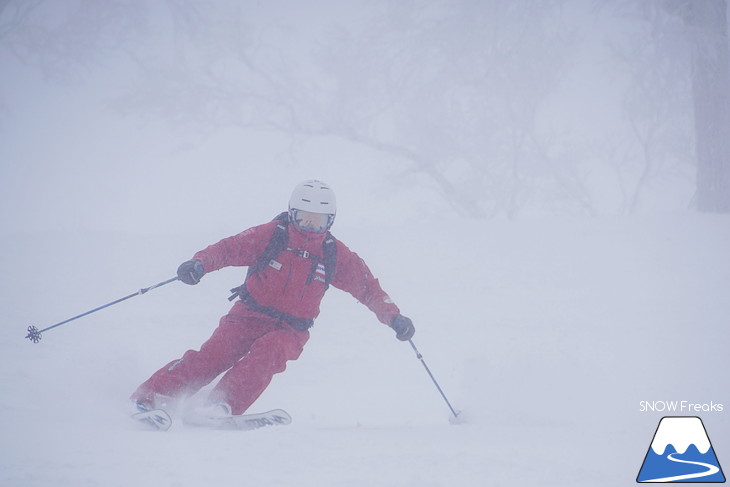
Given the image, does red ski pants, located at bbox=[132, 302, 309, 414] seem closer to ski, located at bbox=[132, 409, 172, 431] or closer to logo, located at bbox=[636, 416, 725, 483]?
ski, located at bbox=[132, 409, 172, 431]

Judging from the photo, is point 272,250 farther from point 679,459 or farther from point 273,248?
point 679,459

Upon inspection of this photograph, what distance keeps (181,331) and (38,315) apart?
1883 millimetres

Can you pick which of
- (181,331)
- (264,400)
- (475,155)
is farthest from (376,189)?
(264,400)

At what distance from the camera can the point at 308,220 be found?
163 inches

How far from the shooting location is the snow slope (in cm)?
251

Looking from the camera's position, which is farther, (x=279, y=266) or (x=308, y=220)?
(x=308, y=220)

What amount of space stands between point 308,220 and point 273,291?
0.62 metres

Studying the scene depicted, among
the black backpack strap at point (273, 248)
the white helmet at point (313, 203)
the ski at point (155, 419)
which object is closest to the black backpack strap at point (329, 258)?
the white helmet at point (313, 203)

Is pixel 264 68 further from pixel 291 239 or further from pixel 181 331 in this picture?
pixel 291 239

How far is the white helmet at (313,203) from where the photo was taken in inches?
161

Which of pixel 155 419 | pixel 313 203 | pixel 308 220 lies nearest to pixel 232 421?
pixel 155 419

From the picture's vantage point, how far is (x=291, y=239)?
13.5 ft

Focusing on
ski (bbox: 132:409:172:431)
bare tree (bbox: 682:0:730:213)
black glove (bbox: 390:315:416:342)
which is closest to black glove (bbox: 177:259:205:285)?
ski (bbox: 132:409:172:431)

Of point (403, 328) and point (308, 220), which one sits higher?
point (308, 220)
